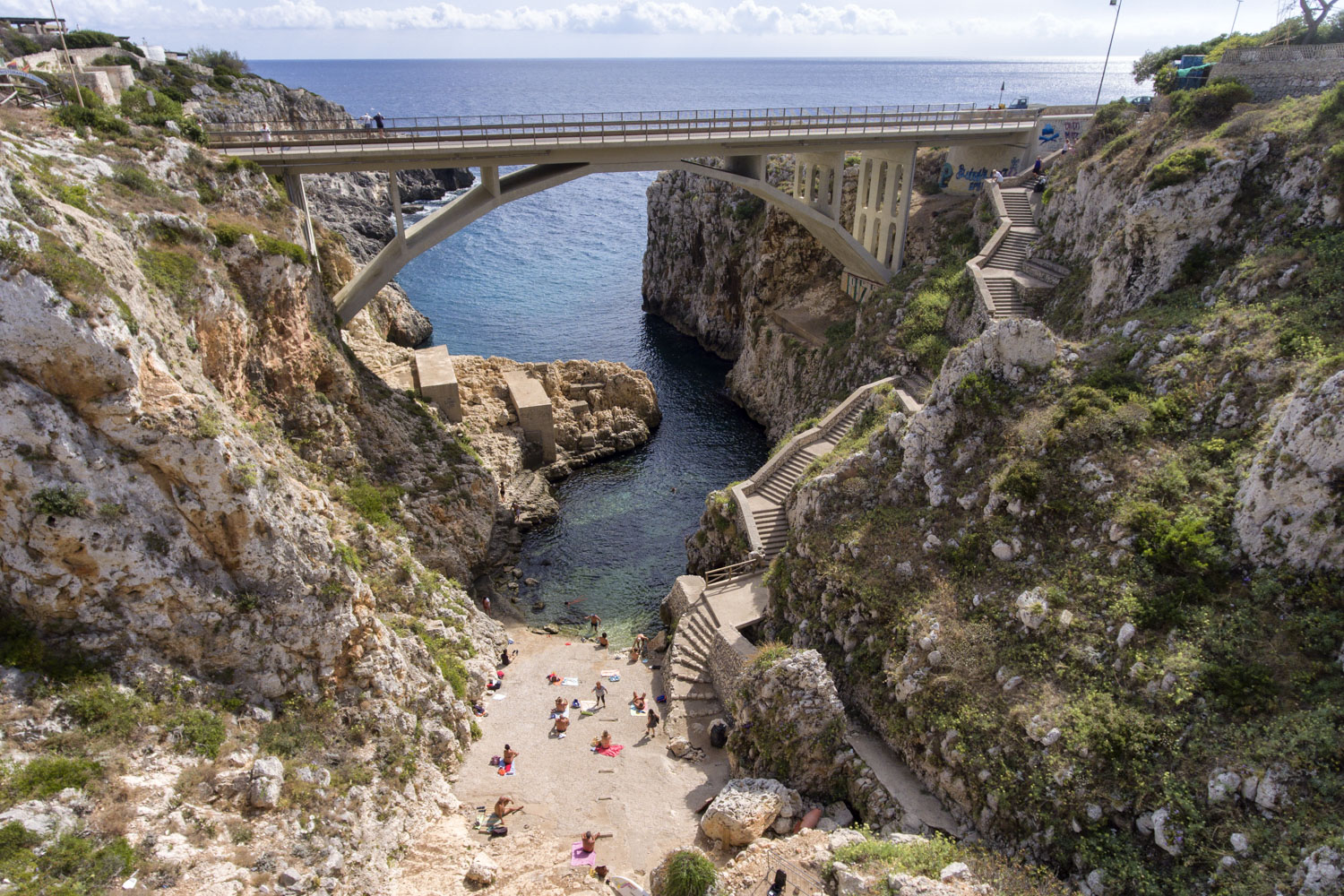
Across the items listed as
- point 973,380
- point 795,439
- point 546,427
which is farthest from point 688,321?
point 973,380

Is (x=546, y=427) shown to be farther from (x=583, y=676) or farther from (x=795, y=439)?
(x=583, y=676)

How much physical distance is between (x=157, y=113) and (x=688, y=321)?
134 feet

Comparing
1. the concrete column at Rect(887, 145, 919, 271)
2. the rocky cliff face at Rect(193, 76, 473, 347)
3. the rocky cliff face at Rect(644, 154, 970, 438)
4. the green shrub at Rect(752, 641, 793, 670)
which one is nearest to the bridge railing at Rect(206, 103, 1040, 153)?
the concrete column at Rect(887, 145, 919, 271)

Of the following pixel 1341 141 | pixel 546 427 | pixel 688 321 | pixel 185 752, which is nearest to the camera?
pixel 185 752

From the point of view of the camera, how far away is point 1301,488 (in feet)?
52.5

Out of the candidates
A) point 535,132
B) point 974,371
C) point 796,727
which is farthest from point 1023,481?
point 535,132

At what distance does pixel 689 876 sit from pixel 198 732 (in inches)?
444

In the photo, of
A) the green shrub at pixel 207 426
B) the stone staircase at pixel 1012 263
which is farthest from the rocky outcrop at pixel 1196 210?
the green shrub at pixel 207 426

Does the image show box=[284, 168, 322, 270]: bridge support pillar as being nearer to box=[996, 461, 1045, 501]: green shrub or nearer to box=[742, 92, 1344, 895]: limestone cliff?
box=[742, 92, 1344, 895]: limestone cliff

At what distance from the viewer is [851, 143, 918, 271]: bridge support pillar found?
143 ft

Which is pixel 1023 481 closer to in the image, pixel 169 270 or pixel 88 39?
pixel 169 270

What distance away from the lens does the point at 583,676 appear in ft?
87.1

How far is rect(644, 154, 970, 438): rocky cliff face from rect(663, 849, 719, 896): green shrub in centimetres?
2680

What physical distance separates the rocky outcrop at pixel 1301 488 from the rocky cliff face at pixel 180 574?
21335mm
